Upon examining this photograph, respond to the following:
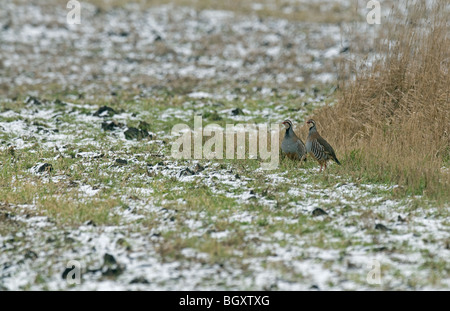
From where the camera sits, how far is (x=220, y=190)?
357 inches

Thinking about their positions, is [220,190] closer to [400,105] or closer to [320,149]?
[320,149]

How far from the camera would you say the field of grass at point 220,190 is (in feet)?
21.2

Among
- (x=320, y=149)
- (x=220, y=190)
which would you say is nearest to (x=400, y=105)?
(x=320, y=149)

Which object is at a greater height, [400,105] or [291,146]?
[400,105]

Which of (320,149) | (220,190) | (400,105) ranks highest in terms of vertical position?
(400,105)

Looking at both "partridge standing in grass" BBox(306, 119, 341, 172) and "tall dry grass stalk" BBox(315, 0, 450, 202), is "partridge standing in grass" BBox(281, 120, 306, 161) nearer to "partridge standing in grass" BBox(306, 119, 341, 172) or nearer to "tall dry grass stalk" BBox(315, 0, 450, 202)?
"partridge standing in grass" BBox(306, 119, 341, 172)

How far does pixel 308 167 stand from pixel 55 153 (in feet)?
16.3

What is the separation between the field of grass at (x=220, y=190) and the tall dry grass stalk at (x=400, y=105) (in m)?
0.04

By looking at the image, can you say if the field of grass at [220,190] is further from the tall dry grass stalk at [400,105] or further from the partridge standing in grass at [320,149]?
the partridge standing in grass at [320,149]

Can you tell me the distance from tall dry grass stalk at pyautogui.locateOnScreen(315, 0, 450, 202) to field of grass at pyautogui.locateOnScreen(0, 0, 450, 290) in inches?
1.5

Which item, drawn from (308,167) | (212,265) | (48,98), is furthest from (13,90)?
(212,265)

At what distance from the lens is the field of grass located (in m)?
6.48

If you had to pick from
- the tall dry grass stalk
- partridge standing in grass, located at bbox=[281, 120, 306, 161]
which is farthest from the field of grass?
partridge standing in grass, located at bbox=[281, 120, 306, 161]

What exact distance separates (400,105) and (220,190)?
13.4 feet
